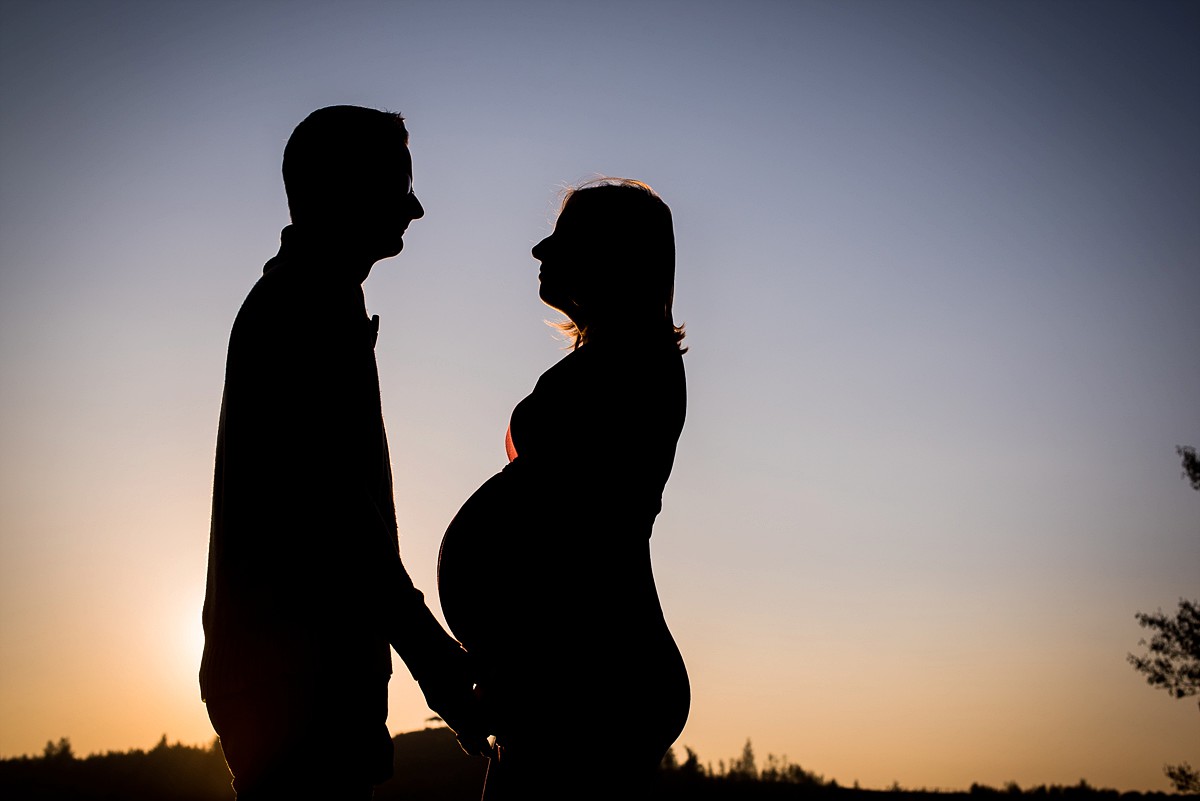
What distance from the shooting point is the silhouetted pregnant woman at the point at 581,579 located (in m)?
2.30

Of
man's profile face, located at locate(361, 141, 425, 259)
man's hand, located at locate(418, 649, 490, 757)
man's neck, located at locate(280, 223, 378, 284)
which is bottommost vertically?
man's hand, located at locate(418, 649, 490, 757)

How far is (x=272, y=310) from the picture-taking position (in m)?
2.37

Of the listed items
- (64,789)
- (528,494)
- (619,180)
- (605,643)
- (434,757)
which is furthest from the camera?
(434,757)

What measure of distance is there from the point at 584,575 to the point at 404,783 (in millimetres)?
10325

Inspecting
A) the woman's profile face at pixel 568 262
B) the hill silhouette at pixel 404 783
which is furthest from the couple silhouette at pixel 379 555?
the hill silhouette at pixel 404 783

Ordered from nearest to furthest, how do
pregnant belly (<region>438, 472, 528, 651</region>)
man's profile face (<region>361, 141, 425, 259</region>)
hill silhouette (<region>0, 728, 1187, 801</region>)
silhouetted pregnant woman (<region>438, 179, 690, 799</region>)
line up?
silhouetted pregnant woman (<region>438, 179, 690, 799</region>)
pregnant belly (<region>438, 472, 528, 651</region>)
man's profile face (<region>361, 141, 425, 259</region>)
hill silhouette (<region>0, 728, 1187, 801</region>)

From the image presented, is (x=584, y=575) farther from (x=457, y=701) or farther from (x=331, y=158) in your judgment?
(x=331, y=158)

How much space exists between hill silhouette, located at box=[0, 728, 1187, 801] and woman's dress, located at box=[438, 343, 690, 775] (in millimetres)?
9376

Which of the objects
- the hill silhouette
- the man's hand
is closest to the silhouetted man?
the man's hand

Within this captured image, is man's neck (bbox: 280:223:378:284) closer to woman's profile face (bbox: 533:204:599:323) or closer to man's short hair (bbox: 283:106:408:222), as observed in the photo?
man's short hair (bbox: 283:106:408:222)

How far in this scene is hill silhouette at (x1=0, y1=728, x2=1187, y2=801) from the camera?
11.1m

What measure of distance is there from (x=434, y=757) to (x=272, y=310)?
36.7 feet

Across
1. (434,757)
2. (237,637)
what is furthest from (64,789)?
(237,637)

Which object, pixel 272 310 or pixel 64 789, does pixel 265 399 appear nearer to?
pixel 272 310
